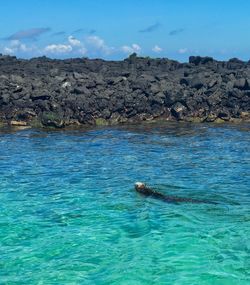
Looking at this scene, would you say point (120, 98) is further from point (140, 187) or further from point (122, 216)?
point (122, 216)

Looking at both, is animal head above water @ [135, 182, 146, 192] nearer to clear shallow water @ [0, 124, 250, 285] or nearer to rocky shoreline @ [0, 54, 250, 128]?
clear shallow water @ [0, 124, 250, 285]

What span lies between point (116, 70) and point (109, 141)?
23591mm

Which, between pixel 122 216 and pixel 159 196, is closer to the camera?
pixel 122 216

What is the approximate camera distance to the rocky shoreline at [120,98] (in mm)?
38188

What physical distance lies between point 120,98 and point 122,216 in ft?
83.3

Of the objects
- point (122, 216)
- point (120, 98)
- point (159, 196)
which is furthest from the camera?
point (120, 98)

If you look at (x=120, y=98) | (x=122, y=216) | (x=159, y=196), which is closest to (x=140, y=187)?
(x=159, y=196)

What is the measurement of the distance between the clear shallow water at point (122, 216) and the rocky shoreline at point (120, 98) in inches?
392

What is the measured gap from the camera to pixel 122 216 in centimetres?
1546

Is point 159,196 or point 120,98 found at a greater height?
point 120,98

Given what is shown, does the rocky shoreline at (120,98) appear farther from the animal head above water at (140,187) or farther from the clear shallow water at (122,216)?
the animal head above water at (140,187)

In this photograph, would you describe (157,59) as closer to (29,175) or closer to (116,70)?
(116,70)

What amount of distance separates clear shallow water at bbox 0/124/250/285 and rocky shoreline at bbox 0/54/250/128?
997cm

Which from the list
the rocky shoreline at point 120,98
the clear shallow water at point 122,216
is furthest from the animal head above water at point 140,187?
the rocky shoreline at point 120,98
